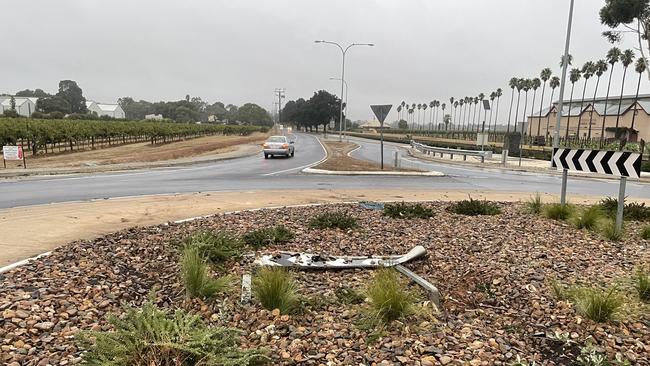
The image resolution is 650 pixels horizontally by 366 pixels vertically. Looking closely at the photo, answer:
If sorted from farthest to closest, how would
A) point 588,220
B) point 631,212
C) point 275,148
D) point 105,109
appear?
point 105,109, point 275,148, point 631,212, point 588,220

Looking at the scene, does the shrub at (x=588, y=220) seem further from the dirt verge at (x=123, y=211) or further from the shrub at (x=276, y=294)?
the shrub at (x=276, y=294)

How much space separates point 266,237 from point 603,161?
550 centimetres

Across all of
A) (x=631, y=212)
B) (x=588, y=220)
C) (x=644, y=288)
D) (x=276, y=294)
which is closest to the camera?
(x=276, y=294)

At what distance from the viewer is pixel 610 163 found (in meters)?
7.02

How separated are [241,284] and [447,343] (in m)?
2.17

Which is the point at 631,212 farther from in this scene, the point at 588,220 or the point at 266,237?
the point at 266,237

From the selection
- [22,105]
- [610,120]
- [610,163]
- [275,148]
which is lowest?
[275,148]

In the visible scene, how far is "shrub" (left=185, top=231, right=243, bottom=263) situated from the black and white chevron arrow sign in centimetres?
583

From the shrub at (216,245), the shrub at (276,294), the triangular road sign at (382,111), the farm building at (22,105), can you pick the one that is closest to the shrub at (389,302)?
the shrub at (276,294)

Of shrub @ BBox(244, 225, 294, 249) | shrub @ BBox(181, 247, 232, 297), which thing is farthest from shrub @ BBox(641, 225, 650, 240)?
shrub @ BBox(181, 247, 232, 297)

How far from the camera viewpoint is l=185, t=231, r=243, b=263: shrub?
208 inches

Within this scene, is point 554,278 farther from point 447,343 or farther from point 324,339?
point 324,339

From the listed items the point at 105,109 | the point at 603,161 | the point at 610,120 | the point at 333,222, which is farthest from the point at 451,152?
the point at 105,109

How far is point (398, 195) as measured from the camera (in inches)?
500
